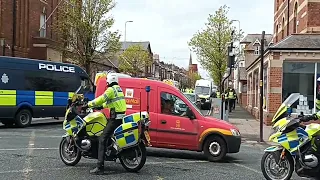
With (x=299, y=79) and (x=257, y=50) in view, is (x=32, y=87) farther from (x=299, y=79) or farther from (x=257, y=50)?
(x=257, y=50)

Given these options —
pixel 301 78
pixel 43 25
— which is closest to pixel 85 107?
pixel 301 78

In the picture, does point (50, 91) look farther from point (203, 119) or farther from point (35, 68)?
point (203, 119)

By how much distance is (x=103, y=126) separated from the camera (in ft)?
29.0

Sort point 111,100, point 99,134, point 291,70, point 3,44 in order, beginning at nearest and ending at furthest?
point 111,100
point 99,134
point 291,70
point 3,44

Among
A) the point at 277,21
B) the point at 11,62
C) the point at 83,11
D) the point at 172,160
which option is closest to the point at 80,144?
the point at 172,160

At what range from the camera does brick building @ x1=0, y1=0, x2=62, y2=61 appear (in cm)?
2994

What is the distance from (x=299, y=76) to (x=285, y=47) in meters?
1.56

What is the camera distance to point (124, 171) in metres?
8.73

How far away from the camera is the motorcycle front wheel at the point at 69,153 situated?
9.10 metres

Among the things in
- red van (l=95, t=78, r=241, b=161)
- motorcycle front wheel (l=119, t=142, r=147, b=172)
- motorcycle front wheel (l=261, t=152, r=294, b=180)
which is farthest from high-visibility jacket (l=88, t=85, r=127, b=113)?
motorcycle front wheel (l=261, t=152, r=294, b=180)

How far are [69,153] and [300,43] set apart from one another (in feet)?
50.8

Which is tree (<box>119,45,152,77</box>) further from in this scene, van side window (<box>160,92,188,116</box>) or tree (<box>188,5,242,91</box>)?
van side window (<box>160,92,188,116</box>)

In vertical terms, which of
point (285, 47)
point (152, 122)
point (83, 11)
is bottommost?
point (152, 122)

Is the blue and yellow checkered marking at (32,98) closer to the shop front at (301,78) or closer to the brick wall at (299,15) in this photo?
the shop front at (301,78)
